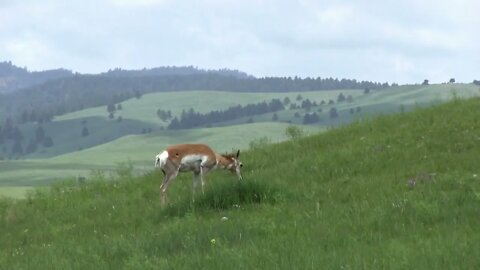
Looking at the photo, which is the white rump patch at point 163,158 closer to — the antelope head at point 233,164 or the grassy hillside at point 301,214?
the grassy hillside at point 301,214

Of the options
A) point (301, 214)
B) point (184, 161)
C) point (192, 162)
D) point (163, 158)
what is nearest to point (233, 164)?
point (192, 162)

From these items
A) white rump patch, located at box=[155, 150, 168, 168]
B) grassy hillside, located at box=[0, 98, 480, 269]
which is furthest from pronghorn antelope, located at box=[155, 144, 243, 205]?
grassy hillside, located at box=[0, 98, 480, 269]

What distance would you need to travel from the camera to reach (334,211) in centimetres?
1205

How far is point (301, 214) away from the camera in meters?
12.3

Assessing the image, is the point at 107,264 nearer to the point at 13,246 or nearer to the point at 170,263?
the point at 170,263

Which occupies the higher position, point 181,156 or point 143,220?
point 181,156

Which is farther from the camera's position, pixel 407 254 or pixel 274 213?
pixel 274 213

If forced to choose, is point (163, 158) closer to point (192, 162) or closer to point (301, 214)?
point (192, 162)

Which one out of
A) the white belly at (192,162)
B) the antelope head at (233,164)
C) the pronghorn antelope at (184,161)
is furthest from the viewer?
the antelope head at (233,164)

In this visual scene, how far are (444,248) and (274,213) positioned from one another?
482 centimetres

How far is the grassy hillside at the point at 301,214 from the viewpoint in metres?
8.89

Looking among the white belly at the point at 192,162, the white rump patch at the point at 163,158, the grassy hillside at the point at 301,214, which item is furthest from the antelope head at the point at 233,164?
the white rump patch at the point at 163,158

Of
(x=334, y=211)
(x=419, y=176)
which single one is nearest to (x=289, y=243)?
(x=334, y=211)

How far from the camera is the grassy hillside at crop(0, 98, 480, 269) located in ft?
29.2
